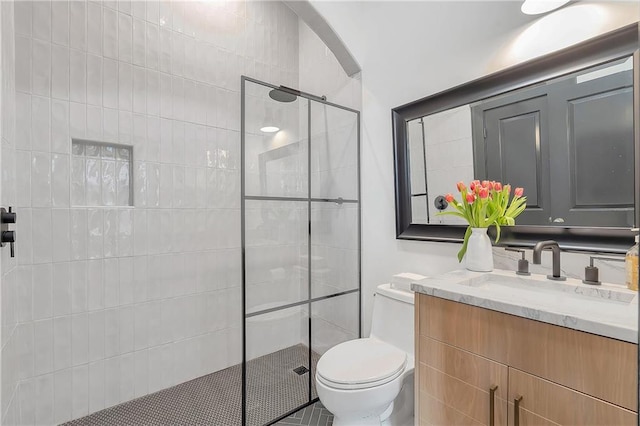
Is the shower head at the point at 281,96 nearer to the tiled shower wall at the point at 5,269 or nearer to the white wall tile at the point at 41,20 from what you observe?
the tiled shower wall at the point at 5,269

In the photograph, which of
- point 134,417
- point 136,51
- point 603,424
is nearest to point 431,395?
point 603,424

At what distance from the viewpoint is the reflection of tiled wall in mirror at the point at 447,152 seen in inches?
66.3

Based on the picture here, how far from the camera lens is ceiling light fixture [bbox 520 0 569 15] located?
133cm

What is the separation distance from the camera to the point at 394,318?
5.89 feet

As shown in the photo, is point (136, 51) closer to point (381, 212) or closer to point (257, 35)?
point (257, 35)

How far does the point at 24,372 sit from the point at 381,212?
2.37m

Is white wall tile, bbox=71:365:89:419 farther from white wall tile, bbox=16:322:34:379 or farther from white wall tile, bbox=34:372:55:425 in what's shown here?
white wall tile, bbox=16:322:34:379

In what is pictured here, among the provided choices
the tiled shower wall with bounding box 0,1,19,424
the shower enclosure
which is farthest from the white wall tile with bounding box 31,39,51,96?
the shower enclosure

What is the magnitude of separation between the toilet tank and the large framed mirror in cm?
39

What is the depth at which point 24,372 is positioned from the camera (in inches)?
69.8

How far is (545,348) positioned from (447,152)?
1.14 metres

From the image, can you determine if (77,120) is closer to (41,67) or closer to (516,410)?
(41,67)

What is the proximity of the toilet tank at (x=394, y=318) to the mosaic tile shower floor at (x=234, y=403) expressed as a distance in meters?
0.56

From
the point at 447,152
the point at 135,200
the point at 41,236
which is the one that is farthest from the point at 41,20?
the point at 447,152
